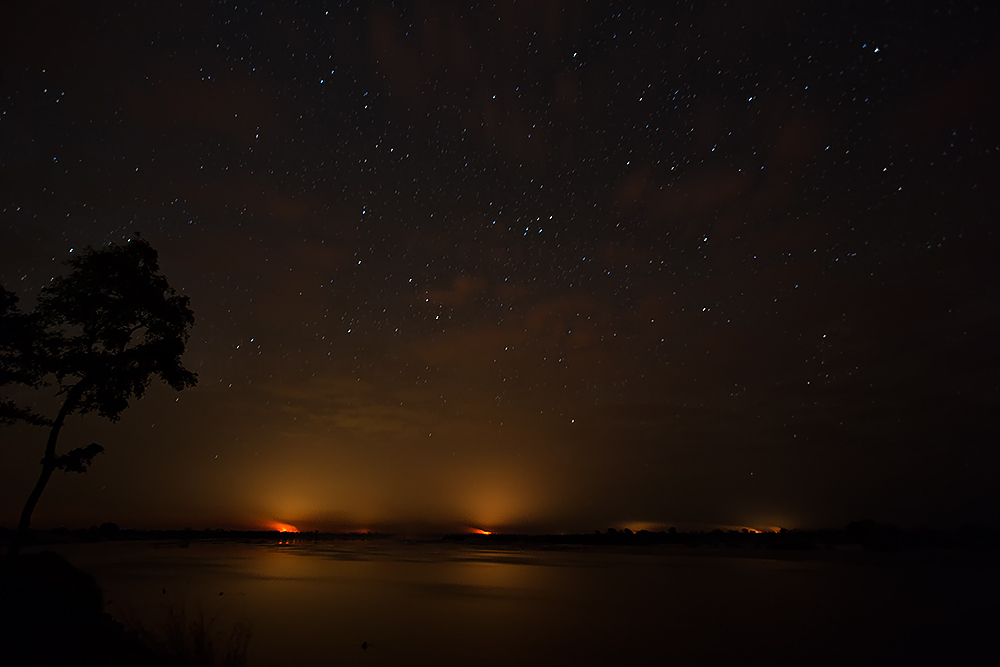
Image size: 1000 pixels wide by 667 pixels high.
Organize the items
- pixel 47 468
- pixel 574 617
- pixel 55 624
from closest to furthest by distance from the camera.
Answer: pixel 55 624 < pixel 47 468 < pixel 574 617

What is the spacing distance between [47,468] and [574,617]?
57.5 feet

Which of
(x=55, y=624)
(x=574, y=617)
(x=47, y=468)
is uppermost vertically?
(x=47, y=468)

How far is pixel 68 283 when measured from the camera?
1537 cm

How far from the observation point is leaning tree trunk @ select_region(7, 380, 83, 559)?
13.8 m

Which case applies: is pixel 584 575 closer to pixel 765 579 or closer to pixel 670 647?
pixel 765 579

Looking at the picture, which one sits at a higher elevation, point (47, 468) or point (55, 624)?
point (47, 468)

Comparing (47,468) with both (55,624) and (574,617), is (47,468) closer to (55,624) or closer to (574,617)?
(55,624)

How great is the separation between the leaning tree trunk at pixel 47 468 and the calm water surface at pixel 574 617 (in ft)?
10.6

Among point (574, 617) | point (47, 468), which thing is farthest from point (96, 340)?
point (574, 617)

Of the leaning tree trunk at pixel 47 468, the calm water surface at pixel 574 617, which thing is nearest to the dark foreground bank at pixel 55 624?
the leaning tree trunk at pixel 47 468

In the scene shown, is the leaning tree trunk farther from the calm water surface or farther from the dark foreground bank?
the calm water surface

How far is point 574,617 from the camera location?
72.5 feet

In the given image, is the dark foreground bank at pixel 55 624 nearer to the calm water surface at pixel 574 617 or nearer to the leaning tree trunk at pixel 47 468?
the leaning tree trunk at pixel 47 468

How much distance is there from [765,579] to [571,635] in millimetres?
26714
